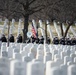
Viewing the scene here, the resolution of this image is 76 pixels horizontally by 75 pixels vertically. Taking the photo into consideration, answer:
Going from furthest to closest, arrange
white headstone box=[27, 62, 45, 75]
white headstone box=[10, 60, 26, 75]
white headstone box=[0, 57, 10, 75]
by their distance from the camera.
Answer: white headstone box=[0, 57, 10, 75], white headstone box=[10, 60, 26, 75], white headstone box=[27, 62, 45, 75]

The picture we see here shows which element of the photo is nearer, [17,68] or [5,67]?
[17,68]

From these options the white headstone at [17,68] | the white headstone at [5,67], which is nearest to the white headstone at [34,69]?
the white headstone at [17,68]

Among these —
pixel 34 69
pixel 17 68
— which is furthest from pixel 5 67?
pixel 34 69

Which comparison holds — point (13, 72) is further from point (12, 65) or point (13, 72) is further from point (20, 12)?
point (20, 12)

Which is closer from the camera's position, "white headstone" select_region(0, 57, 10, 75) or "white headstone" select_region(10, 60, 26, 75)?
"white headstone" select_region(10, 60, 26, 75)

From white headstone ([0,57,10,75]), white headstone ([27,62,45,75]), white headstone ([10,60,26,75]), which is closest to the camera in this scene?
white headstone ([27,62,45,75])

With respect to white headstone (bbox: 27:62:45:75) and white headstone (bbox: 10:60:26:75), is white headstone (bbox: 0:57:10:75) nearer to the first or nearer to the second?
white headstone (bbox: 10:60:26:75)

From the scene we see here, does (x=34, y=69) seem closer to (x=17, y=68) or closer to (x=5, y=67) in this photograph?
(x=17, y=68)

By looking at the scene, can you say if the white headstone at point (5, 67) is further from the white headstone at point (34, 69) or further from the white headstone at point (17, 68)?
the white headstone at point (34, 69)

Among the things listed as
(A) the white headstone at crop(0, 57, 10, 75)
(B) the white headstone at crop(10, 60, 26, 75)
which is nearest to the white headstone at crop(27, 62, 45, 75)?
(B) the white headstone at crop(10, 60, 26, 75)

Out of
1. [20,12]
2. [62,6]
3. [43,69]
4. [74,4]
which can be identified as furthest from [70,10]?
[43,69]

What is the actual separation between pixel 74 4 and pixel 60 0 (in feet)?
11.3

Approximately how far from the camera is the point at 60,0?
32906mm

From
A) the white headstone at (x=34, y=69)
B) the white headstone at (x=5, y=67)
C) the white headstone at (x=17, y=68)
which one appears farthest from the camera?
the white headstone at (x=5, y=67)
